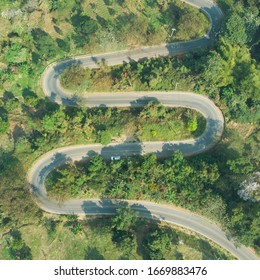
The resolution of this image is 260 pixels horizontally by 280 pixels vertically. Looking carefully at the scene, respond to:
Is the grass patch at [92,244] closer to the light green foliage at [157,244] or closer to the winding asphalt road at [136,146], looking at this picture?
the light green foliage at [157,244]

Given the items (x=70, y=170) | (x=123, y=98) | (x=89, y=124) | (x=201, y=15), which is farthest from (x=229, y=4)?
(x=70, y=170)

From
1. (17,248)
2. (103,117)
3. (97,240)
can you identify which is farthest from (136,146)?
(17,248)

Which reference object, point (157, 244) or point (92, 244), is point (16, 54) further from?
point (157, 244)

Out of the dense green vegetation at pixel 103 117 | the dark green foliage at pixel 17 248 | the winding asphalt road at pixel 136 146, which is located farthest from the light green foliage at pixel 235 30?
the dark green foliage at pixel 17 248

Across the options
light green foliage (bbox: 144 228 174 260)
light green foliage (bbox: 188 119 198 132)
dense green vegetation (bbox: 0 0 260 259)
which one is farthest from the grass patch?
light green foliage (bbox: 188 119 198 132)

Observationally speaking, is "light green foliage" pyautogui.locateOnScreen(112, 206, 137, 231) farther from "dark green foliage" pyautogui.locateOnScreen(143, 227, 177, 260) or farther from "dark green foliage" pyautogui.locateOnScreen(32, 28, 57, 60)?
"dark green foliage" pyautogui.locateOnScreen(32, 28, 57, 60)

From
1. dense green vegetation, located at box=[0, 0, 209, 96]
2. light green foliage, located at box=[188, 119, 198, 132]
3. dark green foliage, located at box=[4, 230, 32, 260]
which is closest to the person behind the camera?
dark green foliage, located at box=[4, 230, 32, 260]
